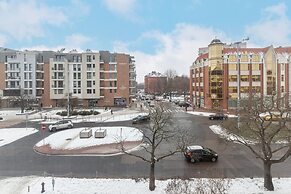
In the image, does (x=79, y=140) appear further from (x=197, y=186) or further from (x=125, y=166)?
(x=197, y=186)

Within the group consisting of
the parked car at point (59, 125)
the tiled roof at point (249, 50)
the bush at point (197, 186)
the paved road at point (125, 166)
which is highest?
the tiled roof at point (249, 50)

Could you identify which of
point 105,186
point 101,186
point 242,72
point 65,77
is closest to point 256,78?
point 242,72

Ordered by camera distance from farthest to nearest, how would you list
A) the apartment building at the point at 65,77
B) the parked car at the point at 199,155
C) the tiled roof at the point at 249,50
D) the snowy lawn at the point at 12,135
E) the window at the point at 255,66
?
the apartment building at the point at 65,77
the tiled roof at the point at 249,50
the window at the point at 255,66
the snowy lawn at the point at 12,135
the parked car at the point at 199,155

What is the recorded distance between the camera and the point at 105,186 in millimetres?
16844

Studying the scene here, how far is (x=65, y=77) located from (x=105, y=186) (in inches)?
2704

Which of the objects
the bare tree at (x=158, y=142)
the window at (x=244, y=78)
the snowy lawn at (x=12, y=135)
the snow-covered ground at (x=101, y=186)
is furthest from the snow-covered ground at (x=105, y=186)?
the window at (x=244, y=78)

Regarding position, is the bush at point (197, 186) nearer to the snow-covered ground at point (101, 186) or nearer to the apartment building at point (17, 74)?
the snow-covered ground at point (101, 186)

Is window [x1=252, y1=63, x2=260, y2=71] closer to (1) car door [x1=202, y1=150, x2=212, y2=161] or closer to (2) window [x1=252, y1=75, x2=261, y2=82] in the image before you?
(2) window [x1=252, y1=75, x2=261, y2=82]

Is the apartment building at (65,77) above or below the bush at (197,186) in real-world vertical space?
above

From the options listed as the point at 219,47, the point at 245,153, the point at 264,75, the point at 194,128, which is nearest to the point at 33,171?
the point at 245,153

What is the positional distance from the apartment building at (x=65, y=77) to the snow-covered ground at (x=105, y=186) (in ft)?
208

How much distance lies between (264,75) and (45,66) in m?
55.6

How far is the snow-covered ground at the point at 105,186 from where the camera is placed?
52.3 feet

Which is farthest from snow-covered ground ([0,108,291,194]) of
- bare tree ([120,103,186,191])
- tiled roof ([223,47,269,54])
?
tiled roof ([223,47,269,54])
